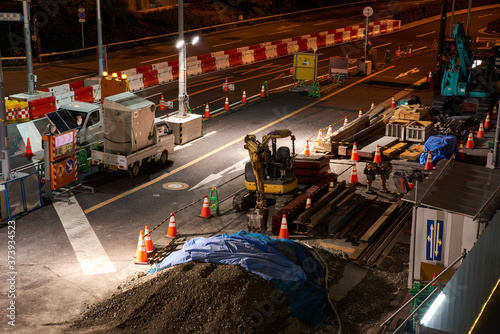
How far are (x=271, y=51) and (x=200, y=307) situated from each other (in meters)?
32.2

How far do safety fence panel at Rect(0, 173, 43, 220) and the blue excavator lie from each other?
18.1 m

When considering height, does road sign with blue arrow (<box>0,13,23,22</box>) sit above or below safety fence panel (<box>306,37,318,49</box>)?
above

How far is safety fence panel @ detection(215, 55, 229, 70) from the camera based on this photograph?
3799 centimetres

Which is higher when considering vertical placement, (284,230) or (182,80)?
(182,80)

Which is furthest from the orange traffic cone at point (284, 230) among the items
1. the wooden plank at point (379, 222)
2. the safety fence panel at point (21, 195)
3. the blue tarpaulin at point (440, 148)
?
Result: the blue tarpaulin at point (440, 148)

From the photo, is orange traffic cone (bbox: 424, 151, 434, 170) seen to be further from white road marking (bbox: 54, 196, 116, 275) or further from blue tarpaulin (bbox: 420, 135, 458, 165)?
white road marking (bbox: 54, 196, 116, 275)

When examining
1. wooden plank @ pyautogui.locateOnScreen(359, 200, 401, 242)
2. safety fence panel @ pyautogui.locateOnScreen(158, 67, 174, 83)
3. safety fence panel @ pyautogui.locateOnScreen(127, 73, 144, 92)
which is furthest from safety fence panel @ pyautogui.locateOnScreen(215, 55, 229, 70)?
wooden plank @ pyautogui.locateOnScreen(359, 200, 401, 242)

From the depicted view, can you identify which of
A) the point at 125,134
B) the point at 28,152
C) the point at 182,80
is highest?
the point at 182,80

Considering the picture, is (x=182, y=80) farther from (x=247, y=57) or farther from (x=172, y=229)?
(x=247, y=57)

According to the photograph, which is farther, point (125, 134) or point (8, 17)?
point (125, 134)

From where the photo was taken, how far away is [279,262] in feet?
40.9

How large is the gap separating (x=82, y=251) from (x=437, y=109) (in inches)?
737

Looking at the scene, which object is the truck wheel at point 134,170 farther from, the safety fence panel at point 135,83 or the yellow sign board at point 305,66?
the yellow sign board at point 305,66

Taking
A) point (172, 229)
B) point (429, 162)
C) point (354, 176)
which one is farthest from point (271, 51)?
point (172, 229)
